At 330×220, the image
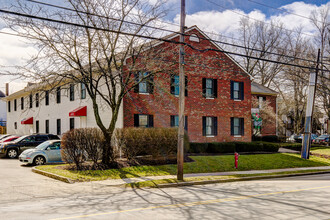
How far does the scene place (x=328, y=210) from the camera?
8.89 meters

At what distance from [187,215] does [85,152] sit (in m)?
9.68

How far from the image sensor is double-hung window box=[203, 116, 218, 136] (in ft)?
88.9

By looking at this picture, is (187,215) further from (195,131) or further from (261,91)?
(261,91)

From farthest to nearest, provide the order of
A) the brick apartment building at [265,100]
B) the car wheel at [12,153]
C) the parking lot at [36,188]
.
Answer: the brick apartment building at [265,100] → the car wheel at [12,153] → the parking lot at [36,188]

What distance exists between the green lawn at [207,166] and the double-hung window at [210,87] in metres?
6.56

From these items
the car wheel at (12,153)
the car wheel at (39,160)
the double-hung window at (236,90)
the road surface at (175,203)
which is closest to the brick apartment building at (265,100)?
the double-hung window at (236,90)

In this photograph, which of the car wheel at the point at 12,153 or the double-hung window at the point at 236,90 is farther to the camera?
the double-hung window at the point at 236,90

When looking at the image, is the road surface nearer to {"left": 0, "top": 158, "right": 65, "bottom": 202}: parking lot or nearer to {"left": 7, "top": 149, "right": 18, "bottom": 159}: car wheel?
{"left": 0, "top": 158, "right": 65, "bottom": 202}: parking lot

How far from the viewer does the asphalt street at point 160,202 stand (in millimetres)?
8344

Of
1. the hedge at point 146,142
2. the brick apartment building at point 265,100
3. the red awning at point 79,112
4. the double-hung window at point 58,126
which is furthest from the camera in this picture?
the brick apartment building at point 265,100

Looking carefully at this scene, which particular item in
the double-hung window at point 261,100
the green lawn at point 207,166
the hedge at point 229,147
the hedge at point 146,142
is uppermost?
the double-hung window at point 261,100

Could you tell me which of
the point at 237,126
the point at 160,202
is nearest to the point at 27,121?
the point at 237,126

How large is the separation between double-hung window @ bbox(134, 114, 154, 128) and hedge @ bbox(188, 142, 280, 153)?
131 inches

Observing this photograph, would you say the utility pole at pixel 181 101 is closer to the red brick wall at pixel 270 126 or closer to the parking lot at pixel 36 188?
the parking lot at pixel 36 188
